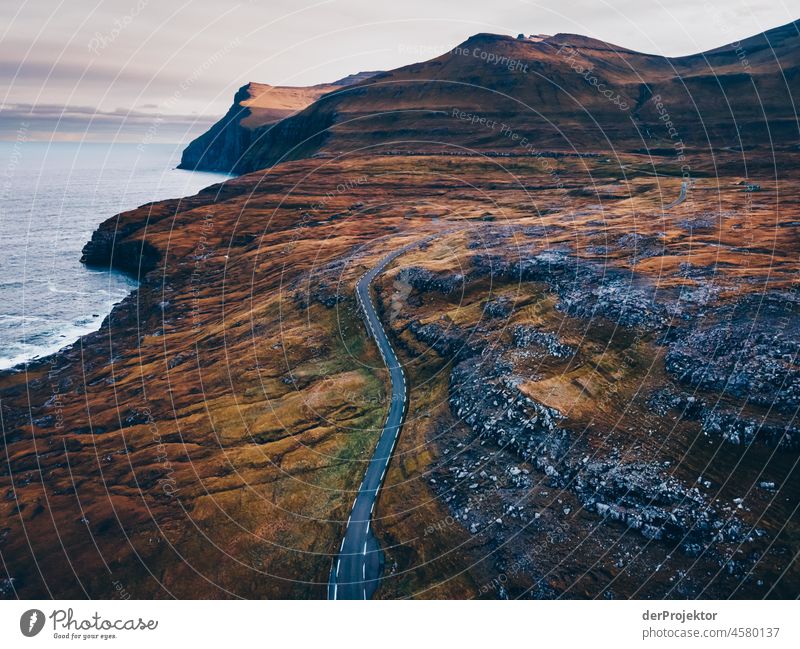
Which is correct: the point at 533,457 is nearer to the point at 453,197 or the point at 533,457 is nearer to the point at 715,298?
the point at 715,298

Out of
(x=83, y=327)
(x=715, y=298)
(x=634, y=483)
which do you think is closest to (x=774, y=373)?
(x=715, y=298)

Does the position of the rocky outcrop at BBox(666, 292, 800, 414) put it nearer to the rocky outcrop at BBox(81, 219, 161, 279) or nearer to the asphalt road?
the asphalt road

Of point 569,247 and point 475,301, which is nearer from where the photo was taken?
point 475,301

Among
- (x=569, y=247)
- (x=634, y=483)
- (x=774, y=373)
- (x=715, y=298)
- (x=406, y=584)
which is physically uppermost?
(x=569, y=247)

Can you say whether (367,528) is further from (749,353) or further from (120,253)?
(120,253)
